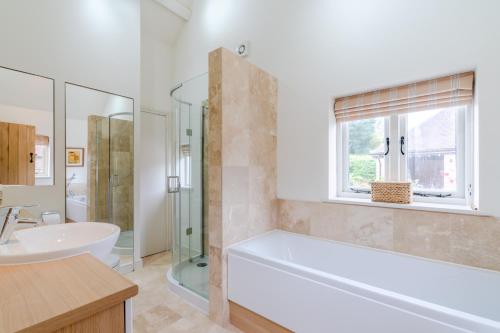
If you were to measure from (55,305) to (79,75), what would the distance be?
7.73 feet

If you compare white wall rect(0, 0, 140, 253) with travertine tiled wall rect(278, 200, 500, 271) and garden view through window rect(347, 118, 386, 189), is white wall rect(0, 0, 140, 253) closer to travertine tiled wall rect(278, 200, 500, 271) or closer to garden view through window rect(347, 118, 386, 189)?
travertine tiled wall rect(278, 200, 500, 271)

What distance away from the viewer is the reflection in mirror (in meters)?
2.29

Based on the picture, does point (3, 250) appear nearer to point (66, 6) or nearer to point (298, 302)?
point (298, 302)

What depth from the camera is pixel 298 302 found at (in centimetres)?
153

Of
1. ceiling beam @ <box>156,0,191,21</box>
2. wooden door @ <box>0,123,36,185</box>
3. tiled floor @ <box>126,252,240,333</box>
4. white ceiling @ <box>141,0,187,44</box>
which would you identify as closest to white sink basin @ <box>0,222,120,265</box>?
wooden door @ <box>0,123,36,185</box>

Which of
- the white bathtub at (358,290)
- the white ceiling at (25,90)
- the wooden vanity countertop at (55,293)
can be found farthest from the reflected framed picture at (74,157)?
the white bathtub at (358,290)

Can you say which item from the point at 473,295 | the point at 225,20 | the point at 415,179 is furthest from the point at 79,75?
the point at 473,295

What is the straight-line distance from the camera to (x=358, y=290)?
51.3 inches

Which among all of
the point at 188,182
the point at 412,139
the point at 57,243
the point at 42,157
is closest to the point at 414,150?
the point at 412,139

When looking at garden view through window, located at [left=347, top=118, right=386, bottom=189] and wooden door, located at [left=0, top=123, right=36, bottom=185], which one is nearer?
wooden door, located at [left=0, top=123, right=36, bottom=185]

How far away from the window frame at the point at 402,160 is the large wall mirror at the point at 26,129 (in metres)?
2.60

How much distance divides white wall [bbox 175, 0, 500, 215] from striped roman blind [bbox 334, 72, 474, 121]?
0.08m

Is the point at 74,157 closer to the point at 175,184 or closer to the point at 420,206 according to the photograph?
the point at 175,184

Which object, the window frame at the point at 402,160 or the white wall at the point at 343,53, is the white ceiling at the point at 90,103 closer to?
the white wall at the point at 343,53
